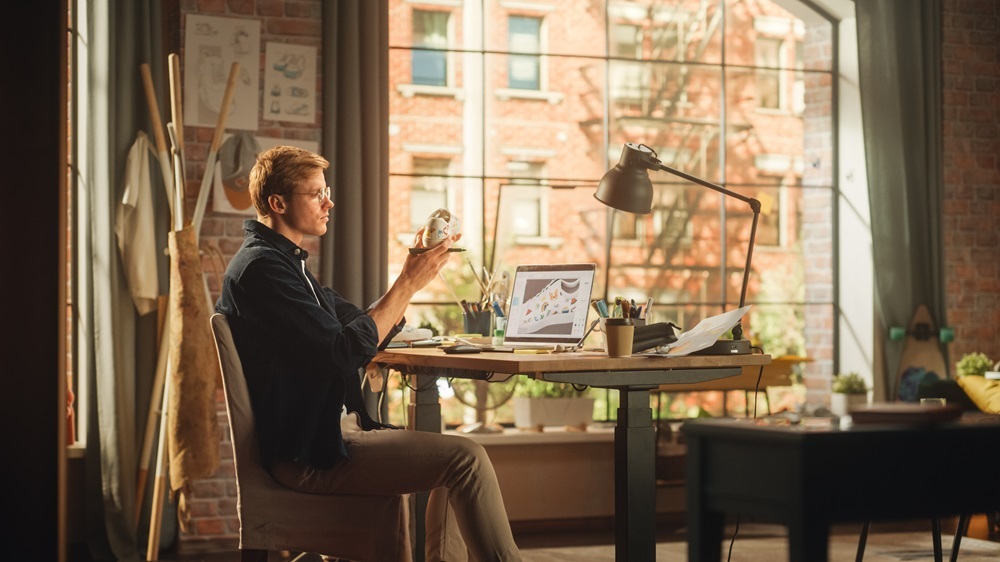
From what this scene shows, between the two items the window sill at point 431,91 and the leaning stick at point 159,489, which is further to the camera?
the window sill at point 431,91

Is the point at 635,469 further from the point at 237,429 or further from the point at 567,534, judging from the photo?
the point at 567,534

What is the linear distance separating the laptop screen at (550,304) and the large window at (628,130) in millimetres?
4750

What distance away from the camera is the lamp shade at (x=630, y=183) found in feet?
10.1

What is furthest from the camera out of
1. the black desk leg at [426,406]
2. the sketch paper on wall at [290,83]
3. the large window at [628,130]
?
the large window at [628,130]

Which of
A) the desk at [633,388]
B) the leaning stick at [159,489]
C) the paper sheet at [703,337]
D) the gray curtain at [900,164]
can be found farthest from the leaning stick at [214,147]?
the gray curtain at [900,164]

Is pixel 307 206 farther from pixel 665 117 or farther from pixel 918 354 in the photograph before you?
pixel 665 117

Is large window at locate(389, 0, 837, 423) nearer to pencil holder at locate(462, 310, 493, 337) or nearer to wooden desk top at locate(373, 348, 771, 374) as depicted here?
pencil holder at locate(462, 310, 493, 337)

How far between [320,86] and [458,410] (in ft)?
18.7

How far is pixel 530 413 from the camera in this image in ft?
15.4

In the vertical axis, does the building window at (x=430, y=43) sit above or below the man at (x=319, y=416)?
above

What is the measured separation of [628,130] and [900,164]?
23.3 feet

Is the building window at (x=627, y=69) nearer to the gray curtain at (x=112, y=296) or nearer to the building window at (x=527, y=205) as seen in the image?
the building window at (x=527, y=205)

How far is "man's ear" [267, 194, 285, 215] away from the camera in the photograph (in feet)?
8.96

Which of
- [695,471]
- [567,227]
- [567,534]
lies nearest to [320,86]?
[567,534]
